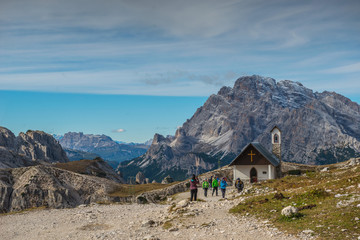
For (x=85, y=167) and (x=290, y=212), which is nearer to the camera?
(x=290, y=212)

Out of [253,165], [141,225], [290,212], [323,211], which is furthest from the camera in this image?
[253,165]

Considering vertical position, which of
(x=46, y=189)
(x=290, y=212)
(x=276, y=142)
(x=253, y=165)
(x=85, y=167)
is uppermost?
(x=276, y=142)

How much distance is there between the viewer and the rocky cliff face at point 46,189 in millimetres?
61906

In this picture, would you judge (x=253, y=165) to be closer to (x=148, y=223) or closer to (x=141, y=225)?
(x=148, y=223)

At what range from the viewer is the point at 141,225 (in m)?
26.8

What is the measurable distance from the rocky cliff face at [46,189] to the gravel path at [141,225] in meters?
26.2

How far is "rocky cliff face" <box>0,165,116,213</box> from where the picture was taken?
61.9m

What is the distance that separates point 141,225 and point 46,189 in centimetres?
4210

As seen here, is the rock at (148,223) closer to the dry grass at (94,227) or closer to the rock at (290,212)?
the dry grass at (94,227)

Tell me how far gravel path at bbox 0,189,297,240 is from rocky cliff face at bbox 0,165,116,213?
26158 millimetres

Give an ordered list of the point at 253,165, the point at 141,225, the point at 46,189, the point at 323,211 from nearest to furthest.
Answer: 1. the point at 323,211
2. the point at 141,225
3. the point at 46,189
4. the point at 253,165

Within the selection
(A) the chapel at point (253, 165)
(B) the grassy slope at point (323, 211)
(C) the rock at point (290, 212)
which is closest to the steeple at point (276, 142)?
(A) the chapel at point (253, 165)

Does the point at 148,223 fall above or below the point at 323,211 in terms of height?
below

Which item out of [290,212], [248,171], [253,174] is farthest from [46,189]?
[290,212]
